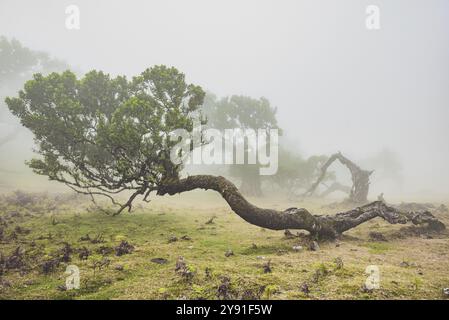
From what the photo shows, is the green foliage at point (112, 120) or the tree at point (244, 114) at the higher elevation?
the tree at point (244, 114)

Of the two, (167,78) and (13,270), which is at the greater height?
(167,78)

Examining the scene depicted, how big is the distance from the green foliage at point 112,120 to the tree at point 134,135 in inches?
2.1

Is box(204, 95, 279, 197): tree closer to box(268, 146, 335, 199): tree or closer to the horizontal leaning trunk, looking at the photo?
box(268, 146, 335, 199): tree

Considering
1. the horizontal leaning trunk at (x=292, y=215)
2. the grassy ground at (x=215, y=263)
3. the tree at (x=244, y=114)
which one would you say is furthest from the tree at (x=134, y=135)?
the tree at (x=244, y=114)

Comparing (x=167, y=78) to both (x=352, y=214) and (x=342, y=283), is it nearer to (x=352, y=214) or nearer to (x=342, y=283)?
(x=352, y=214)

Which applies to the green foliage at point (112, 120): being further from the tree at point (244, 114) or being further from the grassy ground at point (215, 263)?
the tree at point (244, 114)

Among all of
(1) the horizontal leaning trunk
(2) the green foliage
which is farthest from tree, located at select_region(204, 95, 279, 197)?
(1) the horizontal leaning trunk

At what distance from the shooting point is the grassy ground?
7844 millimetres

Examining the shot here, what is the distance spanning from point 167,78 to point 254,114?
3786cm

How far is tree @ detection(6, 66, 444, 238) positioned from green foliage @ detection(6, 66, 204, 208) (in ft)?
0.17

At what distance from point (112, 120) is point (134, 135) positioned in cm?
166

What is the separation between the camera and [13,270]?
32.4ft

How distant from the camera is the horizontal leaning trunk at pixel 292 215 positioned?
1412 centimetres
